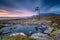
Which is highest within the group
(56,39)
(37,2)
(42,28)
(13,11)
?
(37,2)

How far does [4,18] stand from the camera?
1.84 metres

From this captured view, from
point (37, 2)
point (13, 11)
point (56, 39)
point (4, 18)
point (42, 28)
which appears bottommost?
point (56, 39)

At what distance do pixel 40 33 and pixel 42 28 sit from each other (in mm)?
89

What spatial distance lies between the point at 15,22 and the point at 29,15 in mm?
266

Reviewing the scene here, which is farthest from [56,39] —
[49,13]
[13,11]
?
[13,11]

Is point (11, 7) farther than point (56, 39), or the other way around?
point (11, 7)

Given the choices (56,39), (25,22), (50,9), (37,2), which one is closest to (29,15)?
(25,22)

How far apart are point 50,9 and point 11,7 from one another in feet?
2.20

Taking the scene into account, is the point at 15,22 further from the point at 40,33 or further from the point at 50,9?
the point at 50,9

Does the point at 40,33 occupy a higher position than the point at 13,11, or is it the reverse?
the point at 13,11

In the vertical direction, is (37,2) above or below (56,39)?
above

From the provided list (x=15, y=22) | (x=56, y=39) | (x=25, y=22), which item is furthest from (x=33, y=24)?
(x=56, y=39)

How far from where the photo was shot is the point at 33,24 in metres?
1.81

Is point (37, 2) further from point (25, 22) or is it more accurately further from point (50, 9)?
point (25, 22)
